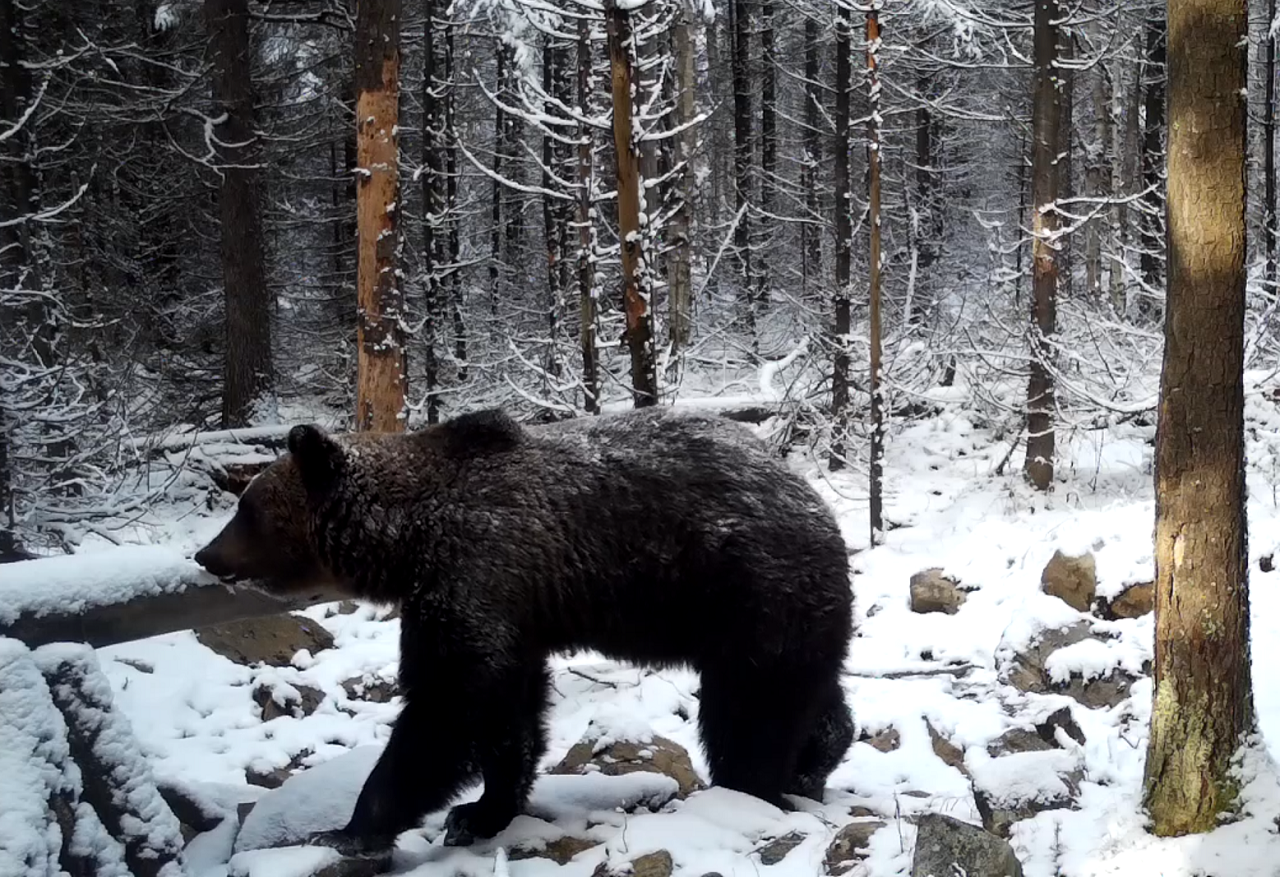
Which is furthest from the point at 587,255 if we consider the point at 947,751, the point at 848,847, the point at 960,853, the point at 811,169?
the point at 811,169

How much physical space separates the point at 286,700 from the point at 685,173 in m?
12.1

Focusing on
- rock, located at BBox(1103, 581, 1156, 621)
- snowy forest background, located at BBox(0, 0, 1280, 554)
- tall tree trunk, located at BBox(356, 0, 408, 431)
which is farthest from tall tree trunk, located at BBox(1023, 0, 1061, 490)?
tall tree trunk, located at BBox(356, 0, 408, 431)

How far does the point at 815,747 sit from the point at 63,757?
344cm

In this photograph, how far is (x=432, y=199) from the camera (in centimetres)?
1603

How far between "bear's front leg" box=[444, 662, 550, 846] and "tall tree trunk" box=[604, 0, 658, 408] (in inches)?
132

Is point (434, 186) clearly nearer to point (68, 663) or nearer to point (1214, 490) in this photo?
point (68, 663)

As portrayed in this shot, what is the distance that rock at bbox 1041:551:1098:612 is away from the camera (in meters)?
7.77

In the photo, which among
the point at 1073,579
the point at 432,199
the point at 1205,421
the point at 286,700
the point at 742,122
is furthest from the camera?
the point at 742,122

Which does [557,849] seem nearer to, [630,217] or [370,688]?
[370,688]

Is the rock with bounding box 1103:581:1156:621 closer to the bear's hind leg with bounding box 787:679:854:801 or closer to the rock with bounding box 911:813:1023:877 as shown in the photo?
the bear's hind leg with bounding box 787:679:854:801

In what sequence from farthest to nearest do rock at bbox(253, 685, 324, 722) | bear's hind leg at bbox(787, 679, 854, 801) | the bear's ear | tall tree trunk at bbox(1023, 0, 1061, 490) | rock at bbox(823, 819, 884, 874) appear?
tall tree trunk at bbox(1023, 0, 1061, 490)
rock at bbox(253, 685, 324, 722)
bear's hind leg at bbox(787, 679, 854, 801)
the bear's ear
rock at bbox(823, 819, 884, 874)

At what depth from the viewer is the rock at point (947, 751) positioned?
6.48 m

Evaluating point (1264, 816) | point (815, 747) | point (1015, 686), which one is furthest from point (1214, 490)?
point (1015, 686)

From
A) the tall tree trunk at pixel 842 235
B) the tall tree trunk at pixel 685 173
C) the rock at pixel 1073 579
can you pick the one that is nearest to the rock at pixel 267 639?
the rock at pixel 1073 579
